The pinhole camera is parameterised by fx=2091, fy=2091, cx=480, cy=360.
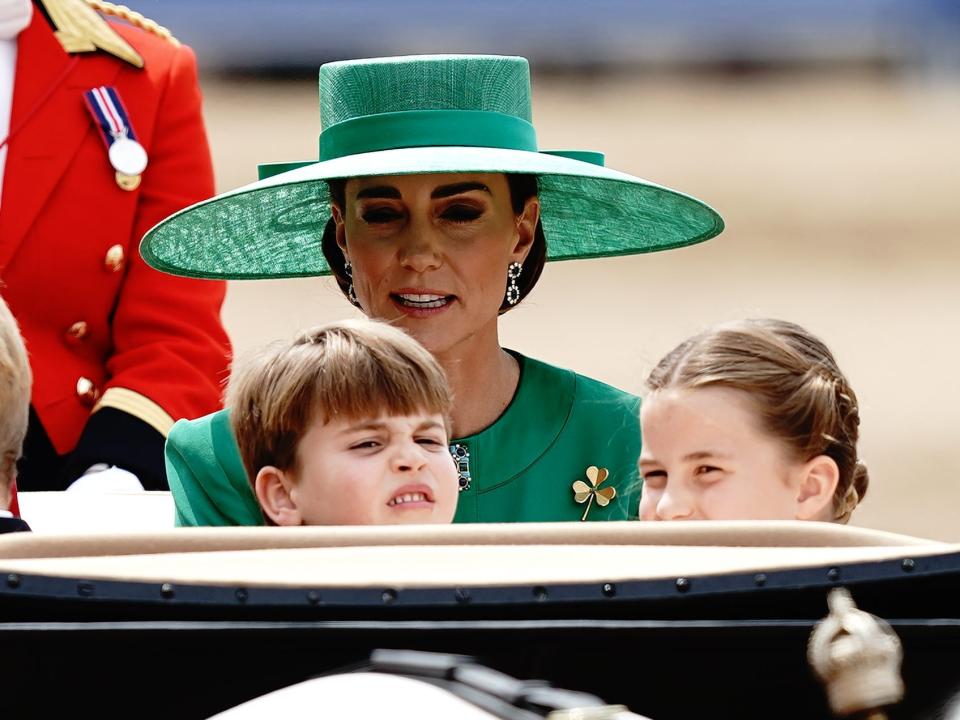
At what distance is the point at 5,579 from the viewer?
1418mm

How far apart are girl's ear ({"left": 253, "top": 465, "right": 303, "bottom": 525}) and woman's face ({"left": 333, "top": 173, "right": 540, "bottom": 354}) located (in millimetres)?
351

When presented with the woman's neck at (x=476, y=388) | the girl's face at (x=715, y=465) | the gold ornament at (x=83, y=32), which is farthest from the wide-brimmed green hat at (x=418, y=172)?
the gold ornament at (x=83, y=32)

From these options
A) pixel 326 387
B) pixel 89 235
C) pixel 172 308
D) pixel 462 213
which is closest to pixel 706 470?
pixel 326 387

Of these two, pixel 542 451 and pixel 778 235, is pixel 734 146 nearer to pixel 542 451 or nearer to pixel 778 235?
pixel 778 235

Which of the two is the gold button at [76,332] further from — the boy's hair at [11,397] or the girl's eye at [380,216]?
the boy's hair at [11,397]

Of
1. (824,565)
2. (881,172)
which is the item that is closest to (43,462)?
(824,565)

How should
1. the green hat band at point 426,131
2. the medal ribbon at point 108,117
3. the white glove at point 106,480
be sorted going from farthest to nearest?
the medal ribbon at point 108,117, the white glove at point 106,480, the green hat band at point 426,131

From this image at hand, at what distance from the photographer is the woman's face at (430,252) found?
2.38 meters

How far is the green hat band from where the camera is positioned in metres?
2.43

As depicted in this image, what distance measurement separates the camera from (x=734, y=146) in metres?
7.09

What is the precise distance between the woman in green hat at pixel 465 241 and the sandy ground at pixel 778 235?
140 inches

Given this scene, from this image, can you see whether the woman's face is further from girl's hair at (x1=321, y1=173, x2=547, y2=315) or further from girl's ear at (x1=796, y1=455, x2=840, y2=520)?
girl's ear at (x1=796, y1=455, x2=840, y2=520)

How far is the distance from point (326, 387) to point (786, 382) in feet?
1.56

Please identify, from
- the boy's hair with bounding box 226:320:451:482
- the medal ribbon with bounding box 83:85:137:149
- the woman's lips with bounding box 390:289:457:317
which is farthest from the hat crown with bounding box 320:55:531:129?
the medal ribbon with bounding box 83:85:137:149
